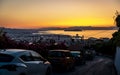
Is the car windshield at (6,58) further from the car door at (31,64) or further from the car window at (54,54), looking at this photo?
the car window at (54,54)

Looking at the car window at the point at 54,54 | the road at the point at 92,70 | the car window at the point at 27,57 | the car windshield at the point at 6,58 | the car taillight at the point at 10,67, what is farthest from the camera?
the car window at the point at 54,54

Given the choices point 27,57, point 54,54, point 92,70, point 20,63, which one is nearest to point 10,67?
point 20,63

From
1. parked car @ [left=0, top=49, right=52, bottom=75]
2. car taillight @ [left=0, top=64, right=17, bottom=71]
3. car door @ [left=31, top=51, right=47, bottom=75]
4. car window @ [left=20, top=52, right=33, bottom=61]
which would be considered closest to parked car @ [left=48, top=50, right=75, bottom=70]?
car door @ [left=31, top=51, right=47, bottom=75]

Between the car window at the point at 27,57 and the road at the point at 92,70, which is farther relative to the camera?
the road at the point at 92,70

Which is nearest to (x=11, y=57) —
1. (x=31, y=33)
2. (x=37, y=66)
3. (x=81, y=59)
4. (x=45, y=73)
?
(x=37, y=66)

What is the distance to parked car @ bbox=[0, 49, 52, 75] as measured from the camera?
13789mm

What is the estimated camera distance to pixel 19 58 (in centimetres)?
1466

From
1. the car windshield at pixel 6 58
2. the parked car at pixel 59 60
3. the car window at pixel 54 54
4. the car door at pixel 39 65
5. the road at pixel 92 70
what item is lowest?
the road at pixel 92 70

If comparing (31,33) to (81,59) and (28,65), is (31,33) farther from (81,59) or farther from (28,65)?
(28,65)

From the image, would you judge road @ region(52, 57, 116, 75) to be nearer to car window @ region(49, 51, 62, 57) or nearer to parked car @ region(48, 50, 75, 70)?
parked car @ region(48, 50, 75, 70)

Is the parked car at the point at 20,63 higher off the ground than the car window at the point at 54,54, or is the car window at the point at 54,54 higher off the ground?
the parked car at the point at 20,63

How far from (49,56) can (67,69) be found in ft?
5.64

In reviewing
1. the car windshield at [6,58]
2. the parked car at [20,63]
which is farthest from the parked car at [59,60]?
the car windshield at [6,58]

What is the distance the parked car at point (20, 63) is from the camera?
45.2ft
